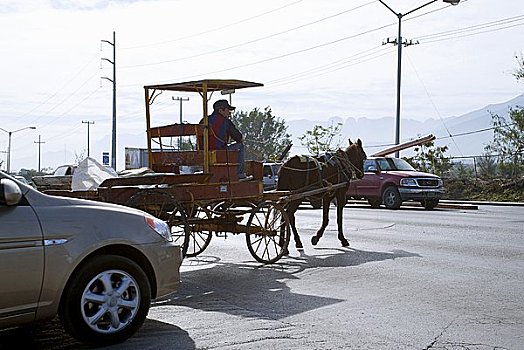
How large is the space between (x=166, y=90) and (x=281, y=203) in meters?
2.58

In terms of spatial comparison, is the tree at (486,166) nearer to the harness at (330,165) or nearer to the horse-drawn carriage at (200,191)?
the harness at (330,165)

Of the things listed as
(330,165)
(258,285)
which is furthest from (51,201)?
(330,165)

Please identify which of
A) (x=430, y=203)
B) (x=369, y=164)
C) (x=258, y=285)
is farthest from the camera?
(x=369, y=164)

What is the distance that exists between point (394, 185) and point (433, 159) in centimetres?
1182

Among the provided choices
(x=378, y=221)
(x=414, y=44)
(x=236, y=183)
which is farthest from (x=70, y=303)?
(x=414, y=44)

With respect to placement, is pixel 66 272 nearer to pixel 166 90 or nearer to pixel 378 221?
pixel 166 90

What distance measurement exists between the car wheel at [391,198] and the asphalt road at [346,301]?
40.3 ft

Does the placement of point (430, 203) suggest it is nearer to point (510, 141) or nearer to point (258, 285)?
point (510, 141)

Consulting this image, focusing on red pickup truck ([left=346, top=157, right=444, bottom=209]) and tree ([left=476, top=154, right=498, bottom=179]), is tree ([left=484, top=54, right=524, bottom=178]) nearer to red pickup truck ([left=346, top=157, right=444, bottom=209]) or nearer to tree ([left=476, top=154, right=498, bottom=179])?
tree ([left=476, top=154, right=498, bottom=179])

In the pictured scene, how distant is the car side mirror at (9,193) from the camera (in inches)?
257

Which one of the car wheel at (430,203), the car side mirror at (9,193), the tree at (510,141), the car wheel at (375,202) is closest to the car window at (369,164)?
the car wheel at (375,202)

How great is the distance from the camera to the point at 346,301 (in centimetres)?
948

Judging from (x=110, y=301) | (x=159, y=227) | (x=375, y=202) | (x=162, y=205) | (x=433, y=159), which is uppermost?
(x=433, y=159)

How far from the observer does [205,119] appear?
1234 centimetres
